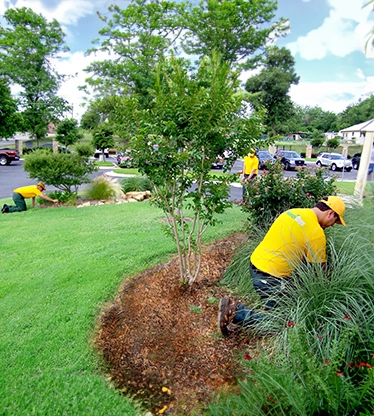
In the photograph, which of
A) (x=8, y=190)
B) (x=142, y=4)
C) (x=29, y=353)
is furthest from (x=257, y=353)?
(x=142, y=4)

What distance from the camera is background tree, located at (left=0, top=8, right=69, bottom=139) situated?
31094mm

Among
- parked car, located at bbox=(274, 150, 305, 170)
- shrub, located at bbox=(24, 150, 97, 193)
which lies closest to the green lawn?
shrub, located at bbox=(24, 150, 97, 193)

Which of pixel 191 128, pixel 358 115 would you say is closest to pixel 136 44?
pixel 191 128

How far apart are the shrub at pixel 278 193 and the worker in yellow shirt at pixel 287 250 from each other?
4.62 ft

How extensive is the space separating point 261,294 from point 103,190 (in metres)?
7.74

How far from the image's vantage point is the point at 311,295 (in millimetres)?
2404

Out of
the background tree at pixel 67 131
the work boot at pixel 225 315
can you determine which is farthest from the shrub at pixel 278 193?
the background tree at pixel 67 131

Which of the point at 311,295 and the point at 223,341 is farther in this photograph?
the point at 223,341

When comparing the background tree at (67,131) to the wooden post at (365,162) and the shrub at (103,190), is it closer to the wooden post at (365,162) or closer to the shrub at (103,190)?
the shrub at (103,190)

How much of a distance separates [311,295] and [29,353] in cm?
243

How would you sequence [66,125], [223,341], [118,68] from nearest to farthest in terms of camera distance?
[223,341], [118,68], [66,125]

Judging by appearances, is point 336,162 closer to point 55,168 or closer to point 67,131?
point 55,168

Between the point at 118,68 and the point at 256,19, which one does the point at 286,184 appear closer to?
the point at 118,68

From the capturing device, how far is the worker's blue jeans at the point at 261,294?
8.71 ft
